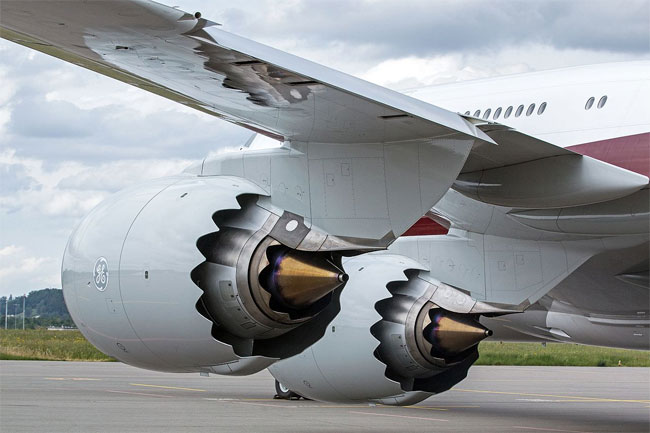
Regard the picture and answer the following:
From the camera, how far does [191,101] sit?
289 inches

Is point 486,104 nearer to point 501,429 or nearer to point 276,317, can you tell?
point 501,429

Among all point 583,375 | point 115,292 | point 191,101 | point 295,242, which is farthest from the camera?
point 583,375

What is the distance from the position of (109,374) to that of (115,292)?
790 inches

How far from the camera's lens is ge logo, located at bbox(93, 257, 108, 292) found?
861 cm

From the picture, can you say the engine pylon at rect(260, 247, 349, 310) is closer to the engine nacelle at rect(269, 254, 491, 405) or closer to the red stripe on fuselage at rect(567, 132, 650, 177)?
the red stripe on fuselage at rect(567, 132, 650, 177)

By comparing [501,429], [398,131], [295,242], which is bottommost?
[501,429]

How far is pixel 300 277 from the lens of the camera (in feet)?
26.5

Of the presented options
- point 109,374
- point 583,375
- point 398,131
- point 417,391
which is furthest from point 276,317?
point 583,375

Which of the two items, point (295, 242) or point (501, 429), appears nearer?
point (295, 242)

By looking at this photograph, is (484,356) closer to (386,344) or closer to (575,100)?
(386,344)

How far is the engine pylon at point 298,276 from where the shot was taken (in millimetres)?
8023

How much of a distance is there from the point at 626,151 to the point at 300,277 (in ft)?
11.6

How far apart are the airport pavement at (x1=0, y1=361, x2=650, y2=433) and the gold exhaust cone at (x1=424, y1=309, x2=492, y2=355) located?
1956 mm

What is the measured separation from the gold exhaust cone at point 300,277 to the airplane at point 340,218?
1 cm
